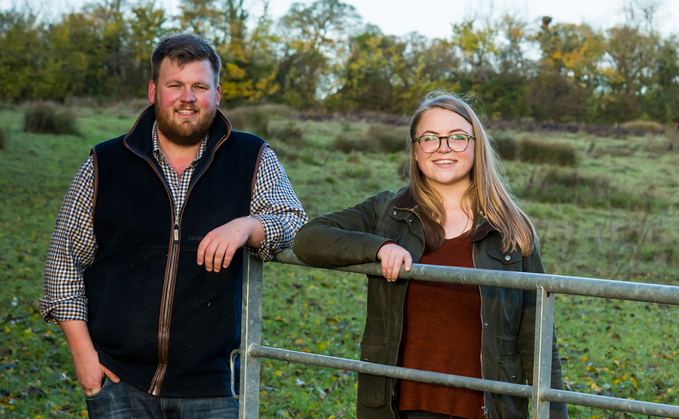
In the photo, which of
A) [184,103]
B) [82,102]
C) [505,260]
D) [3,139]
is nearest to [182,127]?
[184,103]

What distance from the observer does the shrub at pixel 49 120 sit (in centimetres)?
2470

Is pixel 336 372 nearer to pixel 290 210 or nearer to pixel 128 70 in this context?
pixel 290 210

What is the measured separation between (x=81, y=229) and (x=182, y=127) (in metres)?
0.53

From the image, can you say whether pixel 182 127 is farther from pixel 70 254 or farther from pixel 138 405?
pixel 138 405

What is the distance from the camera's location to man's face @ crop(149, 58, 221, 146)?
2625mm

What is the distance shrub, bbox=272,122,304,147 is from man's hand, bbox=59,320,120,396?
977 inches

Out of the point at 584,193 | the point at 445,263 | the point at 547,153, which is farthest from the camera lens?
the point at 547,153

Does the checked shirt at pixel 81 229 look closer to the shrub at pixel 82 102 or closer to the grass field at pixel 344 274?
the grass field at pixel 344 274

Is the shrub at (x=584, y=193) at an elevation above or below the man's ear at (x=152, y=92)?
below

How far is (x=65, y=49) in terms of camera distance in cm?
3203

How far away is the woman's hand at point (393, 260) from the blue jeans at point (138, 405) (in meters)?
0.97

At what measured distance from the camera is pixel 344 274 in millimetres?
12172

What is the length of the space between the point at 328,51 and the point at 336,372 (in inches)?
1084

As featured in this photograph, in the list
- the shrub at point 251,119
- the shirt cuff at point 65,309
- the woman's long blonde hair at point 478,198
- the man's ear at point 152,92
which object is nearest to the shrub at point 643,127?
the shrub at point 251,119
